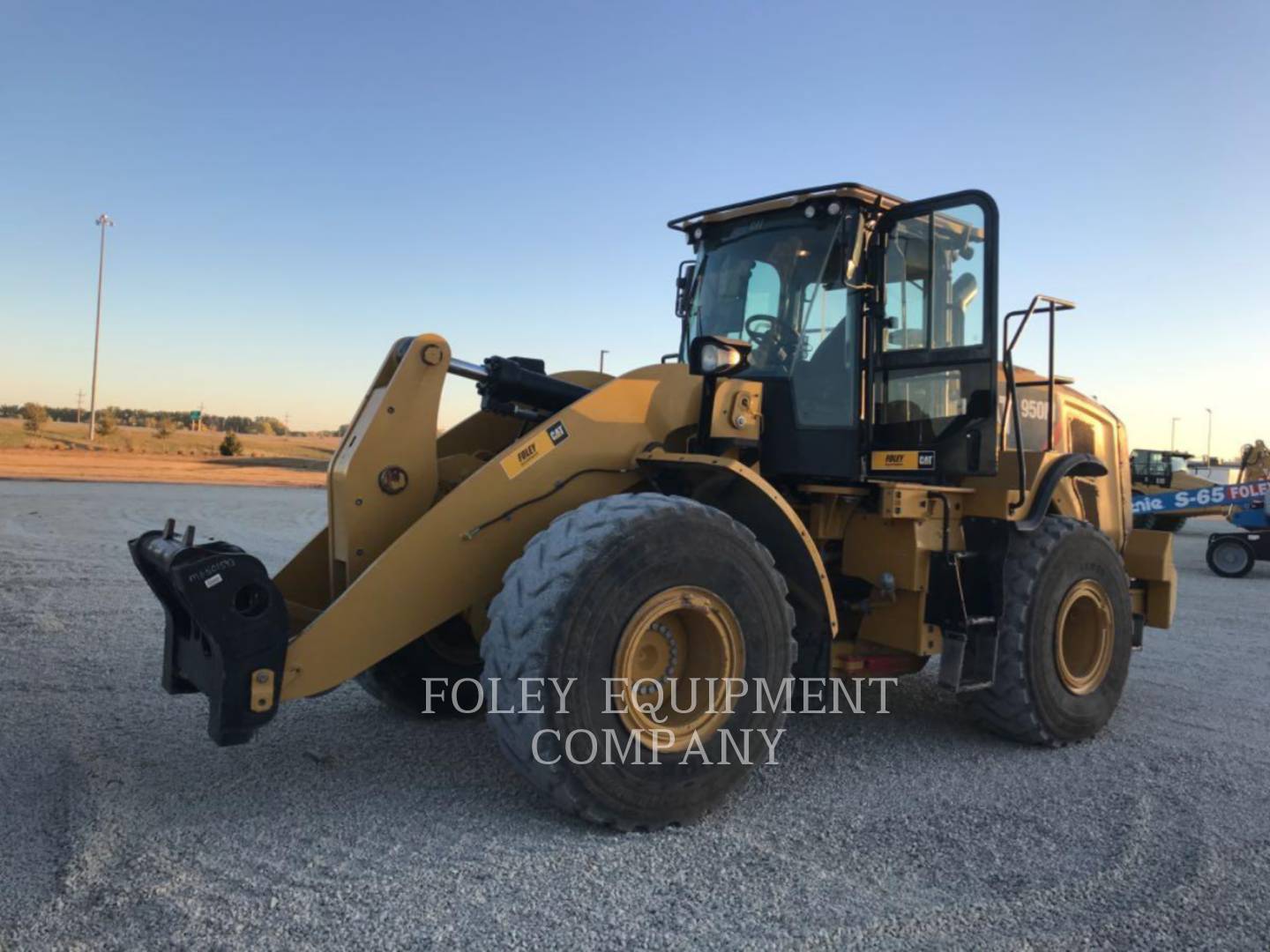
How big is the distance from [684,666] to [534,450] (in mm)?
1178

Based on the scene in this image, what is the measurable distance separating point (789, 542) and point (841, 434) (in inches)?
30.0

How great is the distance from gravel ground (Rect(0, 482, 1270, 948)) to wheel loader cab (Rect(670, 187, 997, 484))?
1.64m

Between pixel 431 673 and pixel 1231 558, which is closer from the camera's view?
pixel 431 673

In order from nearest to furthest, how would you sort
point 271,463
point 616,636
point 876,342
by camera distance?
point 616,636, point 876,342, point 271,463

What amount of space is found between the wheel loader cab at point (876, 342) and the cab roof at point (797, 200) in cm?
1

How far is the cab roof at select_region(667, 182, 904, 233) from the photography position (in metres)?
5.02

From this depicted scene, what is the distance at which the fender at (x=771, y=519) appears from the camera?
4.49 m

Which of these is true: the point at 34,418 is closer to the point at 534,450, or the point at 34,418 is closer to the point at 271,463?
the point at 271,463

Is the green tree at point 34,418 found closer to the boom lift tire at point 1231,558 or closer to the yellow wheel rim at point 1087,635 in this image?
the boom lift tire at point 1231,558

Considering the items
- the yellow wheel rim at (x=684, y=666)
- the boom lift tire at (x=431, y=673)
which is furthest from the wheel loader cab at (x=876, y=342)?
the boom lift tire at (x=431, y=673)

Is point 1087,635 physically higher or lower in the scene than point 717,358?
lower

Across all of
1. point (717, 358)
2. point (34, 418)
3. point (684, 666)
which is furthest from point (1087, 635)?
point (34, 418)

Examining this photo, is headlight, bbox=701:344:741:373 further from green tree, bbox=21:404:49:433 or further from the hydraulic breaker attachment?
green tree, bbox=21:404:49:433

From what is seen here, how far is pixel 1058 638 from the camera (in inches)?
222
